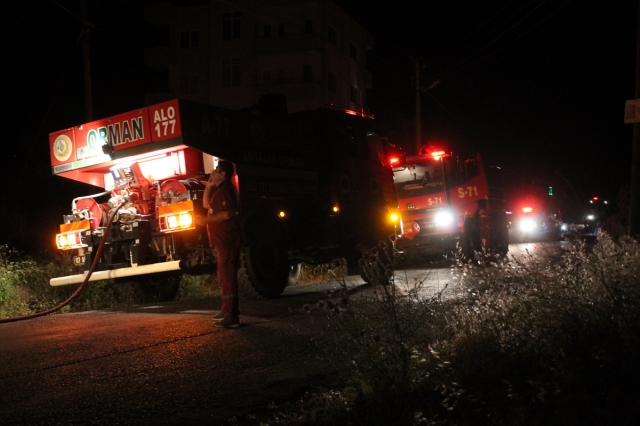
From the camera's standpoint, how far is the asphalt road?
15.5ft

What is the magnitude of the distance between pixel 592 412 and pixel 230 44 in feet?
145

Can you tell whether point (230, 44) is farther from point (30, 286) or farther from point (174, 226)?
point (174, 226)

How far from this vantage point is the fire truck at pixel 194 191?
32.2 feet

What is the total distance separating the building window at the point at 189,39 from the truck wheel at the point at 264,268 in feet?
128

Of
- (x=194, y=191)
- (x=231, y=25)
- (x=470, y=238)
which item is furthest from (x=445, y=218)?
(x=231, y=25)

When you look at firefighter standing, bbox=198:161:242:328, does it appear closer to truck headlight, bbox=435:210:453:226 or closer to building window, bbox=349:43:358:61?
truck headlight, bbox=435:210:453:226

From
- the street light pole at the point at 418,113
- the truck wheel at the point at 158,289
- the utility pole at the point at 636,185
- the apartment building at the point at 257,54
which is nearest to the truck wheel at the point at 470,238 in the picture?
the utility pole at the point at 636,185

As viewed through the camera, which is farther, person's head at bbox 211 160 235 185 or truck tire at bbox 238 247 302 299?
truck tire at bbox 238 247 302 299

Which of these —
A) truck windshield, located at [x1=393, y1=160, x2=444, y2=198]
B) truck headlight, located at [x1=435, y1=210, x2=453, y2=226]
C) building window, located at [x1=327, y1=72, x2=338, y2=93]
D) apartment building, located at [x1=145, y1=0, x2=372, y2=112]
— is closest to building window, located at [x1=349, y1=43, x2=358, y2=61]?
apartment building, located at [x1=145, y1=0, x2=372, y2=112]

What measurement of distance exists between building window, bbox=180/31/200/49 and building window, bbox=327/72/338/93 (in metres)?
9.22

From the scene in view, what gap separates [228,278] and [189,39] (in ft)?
140

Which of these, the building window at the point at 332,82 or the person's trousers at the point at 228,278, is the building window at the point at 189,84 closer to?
the building window at the point at 332,82

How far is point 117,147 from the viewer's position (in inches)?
412

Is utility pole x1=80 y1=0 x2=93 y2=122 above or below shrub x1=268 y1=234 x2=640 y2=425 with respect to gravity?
above
